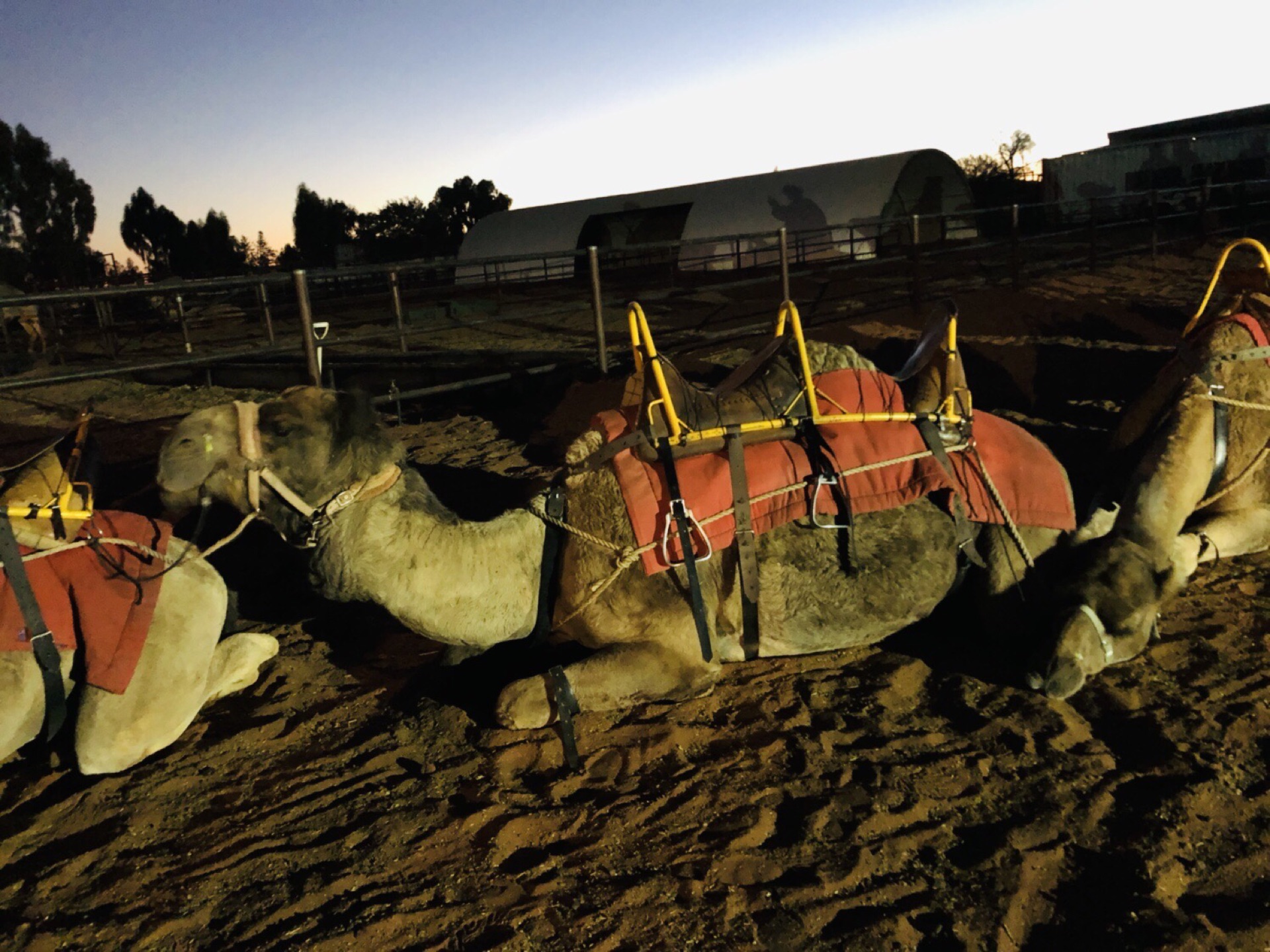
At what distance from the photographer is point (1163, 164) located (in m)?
28.9

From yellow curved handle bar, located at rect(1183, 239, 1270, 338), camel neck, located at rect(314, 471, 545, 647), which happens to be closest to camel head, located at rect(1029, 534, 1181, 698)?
yellow curved handle bar, located at rect(1183, 239, 1270, 338)

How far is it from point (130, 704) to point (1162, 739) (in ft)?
10.8

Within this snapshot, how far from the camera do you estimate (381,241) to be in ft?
160

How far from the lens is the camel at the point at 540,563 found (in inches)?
106

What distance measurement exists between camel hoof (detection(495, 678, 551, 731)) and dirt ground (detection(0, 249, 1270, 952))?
17 centimetres

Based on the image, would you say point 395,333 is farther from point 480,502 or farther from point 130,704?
point 130,704

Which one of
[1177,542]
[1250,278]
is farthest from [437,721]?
[1250,278]

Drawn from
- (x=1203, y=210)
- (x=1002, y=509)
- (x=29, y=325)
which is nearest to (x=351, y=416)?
(x=1002, y=509)

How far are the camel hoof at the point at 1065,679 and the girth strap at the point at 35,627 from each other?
3116mm

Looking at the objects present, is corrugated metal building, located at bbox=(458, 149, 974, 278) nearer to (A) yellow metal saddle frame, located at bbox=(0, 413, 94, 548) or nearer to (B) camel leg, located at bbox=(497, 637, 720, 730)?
(A) yellow metal saddle frame, located at bbox=(0, 413, 94, 548)

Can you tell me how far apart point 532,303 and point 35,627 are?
17.6 meters

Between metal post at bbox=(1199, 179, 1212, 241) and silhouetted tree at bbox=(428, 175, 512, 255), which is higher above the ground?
silhouetted tree at bbox=(428, 175, 512, 255)

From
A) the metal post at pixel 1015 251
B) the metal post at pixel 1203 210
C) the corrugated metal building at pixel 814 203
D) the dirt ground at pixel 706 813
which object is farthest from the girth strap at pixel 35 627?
the corrugated metal building at pixel 814 203

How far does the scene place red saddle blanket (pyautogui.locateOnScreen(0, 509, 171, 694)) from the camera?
279cm
